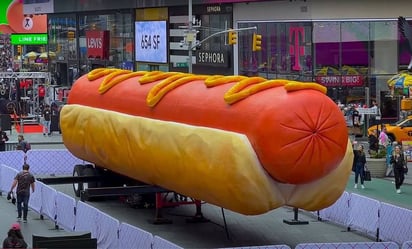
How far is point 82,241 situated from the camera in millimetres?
16328

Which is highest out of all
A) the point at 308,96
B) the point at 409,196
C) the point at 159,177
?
the point at 308,96

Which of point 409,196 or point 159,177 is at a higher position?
point 159,177

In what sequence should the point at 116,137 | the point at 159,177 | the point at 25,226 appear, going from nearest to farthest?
the point at 159,177, the point at 116,137, the point at 25,226

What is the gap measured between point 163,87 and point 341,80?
28.7 metres

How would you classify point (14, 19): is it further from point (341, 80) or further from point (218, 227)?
point (218, 227)

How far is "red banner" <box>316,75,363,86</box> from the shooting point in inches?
1918

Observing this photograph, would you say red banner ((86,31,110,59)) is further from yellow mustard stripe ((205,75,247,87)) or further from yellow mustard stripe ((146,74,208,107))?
yellow mustard stripe ((205,75,247,87))

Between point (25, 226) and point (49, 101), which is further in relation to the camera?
point (49, 101)

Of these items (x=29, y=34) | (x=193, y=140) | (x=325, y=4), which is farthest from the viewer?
(x=29, y=34)

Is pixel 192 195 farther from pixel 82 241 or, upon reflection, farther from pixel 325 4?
pixel 325 4

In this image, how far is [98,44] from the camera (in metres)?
71.8

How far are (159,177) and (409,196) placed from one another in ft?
37.0

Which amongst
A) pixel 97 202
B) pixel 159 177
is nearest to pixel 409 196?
pixel 97 202

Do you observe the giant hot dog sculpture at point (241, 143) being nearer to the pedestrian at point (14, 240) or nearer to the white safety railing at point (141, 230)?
the white safety railing at point (141, 230)
